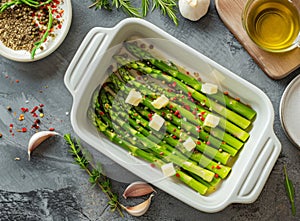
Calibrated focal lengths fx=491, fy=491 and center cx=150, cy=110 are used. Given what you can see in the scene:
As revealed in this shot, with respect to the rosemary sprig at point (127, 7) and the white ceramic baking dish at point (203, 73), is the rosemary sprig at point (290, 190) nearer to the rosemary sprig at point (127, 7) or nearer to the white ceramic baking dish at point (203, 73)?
the white ceramic baking dish at point (203, 73)

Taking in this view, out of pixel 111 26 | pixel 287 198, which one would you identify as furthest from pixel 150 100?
pixel 287 198

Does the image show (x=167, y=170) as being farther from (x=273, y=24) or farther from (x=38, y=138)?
(x=273, y=24)

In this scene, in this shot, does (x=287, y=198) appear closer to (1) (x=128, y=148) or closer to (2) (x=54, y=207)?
(1) (x=128, y=148)

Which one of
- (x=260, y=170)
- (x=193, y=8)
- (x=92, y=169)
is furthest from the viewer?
(x=92, y=169)

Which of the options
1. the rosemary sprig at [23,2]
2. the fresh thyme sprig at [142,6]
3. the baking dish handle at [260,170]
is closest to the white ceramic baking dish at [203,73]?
the baking dish handle at [260,170]

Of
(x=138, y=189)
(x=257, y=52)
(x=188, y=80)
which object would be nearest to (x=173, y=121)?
(x=188, y=80)

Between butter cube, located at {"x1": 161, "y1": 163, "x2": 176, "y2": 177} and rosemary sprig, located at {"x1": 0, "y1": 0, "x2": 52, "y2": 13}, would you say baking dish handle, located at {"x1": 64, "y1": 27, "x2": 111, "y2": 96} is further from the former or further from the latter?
butter cube, located at {"x1": 161, "y1": 163, "x2": 176, "y2": 177}
